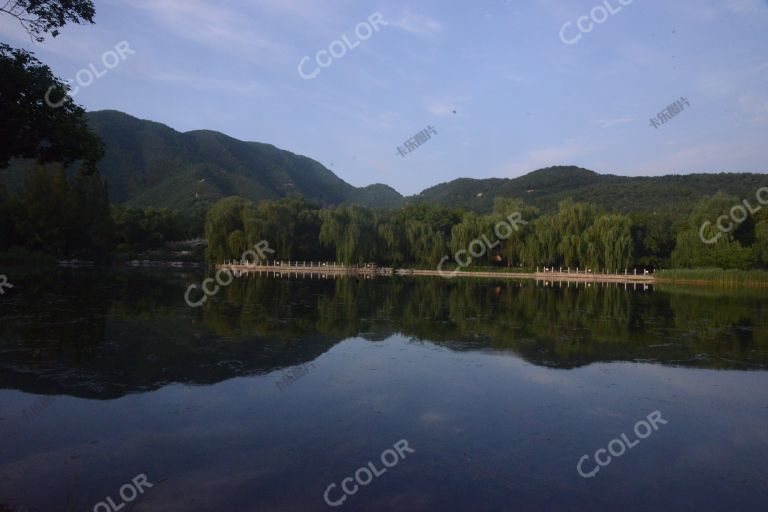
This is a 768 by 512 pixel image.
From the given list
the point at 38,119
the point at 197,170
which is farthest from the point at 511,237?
the point at 197,170

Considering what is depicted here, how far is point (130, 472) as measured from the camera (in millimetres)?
4973

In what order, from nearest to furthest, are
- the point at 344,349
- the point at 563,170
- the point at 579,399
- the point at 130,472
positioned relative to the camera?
1. the point at 130,472
2. the point at 579,399
3. the point at 344,349
4. the point at 563,170

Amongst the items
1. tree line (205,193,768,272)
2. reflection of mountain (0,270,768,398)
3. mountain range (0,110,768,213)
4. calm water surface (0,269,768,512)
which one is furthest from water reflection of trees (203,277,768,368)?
mountain range (0,110,768,213)

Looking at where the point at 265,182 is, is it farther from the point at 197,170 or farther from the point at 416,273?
the point at 416,273

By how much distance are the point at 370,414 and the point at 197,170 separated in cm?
11553

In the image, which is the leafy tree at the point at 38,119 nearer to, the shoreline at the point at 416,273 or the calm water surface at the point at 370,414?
the calm water surface at the point at 370,414

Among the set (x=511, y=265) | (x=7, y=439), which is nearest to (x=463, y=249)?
(x=511, y=265)

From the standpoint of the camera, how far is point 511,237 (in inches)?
1967

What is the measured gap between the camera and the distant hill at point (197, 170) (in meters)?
106

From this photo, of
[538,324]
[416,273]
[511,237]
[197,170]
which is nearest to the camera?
[538,324]

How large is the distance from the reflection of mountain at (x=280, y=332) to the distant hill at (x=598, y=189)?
181ft

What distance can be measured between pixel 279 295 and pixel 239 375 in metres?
14.3

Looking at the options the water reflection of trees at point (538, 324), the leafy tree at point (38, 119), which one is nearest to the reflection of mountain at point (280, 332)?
the water reflection of trees at point (538, 324)

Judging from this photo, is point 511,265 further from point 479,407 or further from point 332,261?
point 479,407
